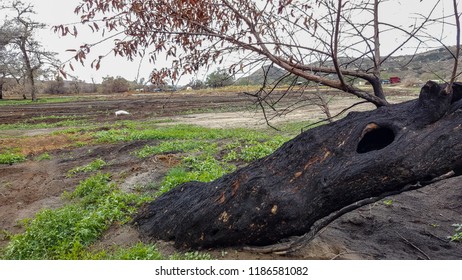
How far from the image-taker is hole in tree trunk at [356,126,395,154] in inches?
118

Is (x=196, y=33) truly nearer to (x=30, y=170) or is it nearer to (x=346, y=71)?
(x=346, y=71)

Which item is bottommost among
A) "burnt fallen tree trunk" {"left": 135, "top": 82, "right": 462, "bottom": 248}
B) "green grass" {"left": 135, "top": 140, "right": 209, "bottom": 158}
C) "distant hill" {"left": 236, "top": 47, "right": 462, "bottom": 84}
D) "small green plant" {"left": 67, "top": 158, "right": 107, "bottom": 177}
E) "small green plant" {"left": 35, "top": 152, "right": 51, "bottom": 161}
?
"small green plant" {"left": 67, "top": 158, "right": 107, "bottom": 177}

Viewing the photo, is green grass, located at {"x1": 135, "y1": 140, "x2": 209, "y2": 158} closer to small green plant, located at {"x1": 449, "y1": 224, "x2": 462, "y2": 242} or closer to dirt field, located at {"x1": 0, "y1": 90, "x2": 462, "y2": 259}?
dirt field, located at {"x1": 0, "y1": 90, "x2": 462, "y2": 259}

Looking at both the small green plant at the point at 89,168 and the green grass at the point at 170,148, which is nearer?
the small green plant at the point at 89,168

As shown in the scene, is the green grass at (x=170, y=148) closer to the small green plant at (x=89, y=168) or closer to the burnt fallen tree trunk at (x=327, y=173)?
the small green plant at (x=89, y=168)

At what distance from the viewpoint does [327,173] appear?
2939 mm

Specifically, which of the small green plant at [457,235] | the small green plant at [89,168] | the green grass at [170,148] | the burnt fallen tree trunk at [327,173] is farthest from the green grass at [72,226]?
the small green plant at [457,235]

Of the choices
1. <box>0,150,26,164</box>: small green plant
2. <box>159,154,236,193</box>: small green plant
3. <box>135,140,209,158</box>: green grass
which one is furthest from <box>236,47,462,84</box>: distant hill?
<box>0,150,26,164</box>: small green plant

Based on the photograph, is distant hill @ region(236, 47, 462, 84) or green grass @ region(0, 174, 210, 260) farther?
green grass @ region(0, 174, 210, 260)

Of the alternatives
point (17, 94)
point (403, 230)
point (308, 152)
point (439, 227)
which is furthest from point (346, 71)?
point (17, 94)

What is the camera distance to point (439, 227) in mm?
3996

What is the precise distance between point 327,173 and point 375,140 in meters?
0.51

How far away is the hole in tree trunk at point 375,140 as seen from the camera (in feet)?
9.86

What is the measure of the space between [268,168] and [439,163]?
4.49 feet
